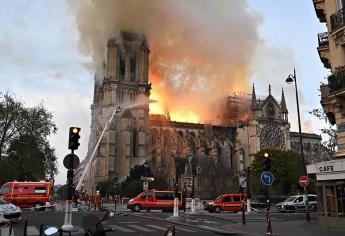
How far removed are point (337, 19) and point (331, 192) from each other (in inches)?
322

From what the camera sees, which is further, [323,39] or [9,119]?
[9,119]

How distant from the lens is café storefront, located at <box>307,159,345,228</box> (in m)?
16.3

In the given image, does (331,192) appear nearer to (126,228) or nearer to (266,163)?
(266,163)

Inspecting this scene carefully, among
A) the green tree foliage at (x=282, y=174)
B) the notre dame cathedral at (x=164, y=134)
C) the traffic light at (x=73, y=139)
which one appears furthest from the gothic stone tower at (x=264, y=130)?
the traffic light at (x=73, y=139)

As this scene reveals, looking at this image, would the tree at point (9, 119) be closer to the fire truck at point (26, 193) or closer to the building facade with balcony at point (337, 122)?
the fire truck at point (26, 193)

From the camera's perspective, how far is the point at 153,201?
33594 mm

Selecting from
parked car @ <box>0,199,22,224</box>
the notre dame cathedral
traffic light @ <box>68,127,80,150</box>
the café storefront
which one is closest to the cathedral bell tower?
the notre dame cathedral

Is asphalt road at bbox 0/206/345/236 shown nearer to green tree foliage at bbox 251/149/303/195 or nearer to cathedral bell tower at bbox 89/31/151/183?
green tree foliage at bbox 251/149/303/195

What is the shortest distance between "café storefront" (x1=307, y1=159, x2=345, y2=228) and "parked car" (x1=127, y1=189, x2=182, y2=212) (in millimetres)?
17007

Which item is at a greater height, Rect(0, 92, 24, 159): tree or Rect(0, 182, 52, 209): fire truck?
Rect(0, 92, 24, 159): tree

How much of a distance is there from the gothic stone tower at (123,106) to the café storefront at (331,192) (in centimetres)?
6659

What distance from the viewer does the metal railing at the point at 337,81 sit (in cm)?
1730

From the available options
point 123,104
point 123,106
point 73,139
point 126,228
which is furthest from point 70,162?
point 123,104

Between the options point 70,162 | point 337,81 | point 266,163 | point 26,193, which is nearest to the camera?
point 70,162
